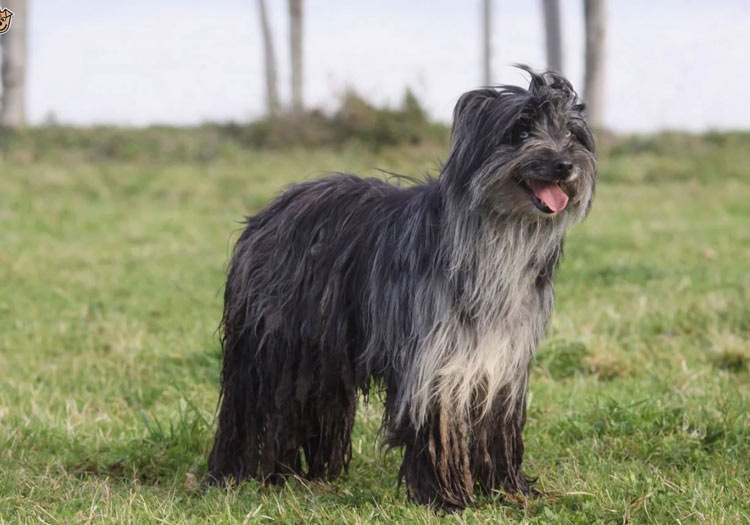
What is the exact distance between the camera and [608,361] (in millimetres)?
7051

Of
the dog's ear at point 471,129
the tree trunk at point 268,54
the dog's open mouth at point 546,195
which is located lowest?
the dog's open mouth at point 546,195

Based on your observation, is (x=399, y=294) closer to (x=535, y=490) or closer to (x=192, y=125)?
(x=535, y=490)

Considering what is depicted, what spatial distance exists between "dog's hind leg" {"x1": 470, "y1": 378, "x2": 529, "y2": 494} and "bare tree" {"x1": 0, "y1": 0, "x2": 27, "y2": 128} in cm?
2018

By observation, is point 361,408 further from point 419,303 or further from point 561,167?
point 561,167

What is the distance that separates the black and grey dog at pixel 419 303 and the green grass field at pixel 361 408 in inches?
11.3

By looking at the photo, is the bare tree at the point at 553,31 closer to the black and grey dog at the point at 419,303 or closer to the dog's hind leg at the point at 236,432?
the black and grey dog at the point at 419,303

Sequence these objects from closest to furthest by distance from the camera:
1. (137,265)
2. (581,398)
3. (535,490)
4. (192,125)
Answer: (535,490), (581,398), (137,265), (192,125)

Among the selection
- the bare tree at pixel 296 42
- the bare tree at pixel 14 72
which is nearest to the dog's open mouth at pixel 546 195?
the bare tree at pixel 14 72

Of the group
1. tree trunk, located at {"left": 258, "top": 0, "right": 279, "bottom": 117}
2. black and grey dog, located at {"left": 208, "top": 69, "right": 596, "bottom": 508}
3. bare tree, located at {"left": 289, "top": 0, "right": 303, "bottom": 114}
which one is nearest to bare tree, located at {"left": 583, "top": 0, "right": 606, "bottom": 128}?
bare tree, located at {"left": 289, "top": 0, "right": 303, "bottom": 114}

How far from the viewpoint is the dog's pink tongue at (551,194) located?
4.12 metres

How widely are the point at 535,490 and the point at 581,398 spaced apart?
62.3 inches

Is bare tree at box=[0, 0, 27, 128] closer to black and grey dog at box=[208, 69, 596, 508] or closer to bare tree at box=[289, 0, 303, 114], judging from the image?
bare tree at box=[289, 0, 303, 114]

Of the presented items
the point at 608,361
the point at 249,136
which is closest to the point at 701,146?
the point at 249,136

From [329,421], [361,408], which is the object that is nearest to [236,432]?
[329,421]
